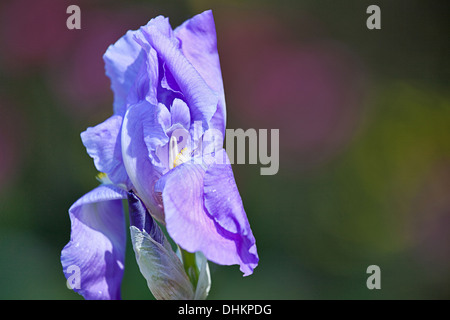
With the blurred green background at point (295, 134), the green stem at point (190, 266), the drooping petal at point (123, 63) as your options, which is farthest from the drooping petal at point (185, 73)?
the blurred green background at point (295, 134)

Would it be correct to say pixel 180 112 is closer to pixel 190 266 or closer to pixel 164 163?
pixel 164 163

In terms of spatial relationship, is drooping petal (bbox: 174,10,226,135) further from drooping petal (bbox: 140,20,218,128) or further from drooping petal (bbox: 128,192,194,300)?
drooping petal (bbox: 128,192,194,300)

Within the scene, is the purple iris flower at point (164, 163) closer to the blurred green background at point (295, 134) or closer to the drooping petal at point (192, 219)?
the drooping petal at point (192, 219)

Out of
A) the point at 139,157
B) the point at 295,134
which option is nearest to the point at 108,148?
the point at 139,157

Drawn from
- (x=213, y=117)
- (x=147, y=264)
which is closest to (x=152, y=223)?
(x=147, y=264)

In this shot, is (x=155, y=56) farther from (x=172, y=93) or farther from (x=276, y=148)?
(x=276, y=148)

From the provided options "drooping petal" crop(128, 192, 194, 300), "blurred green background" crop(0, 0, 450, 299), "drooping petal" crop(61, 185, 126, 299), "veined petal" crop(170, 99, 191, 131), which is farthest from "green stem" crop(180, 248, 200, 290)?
"blurred green background" crop(0, 0, 450, 299)
